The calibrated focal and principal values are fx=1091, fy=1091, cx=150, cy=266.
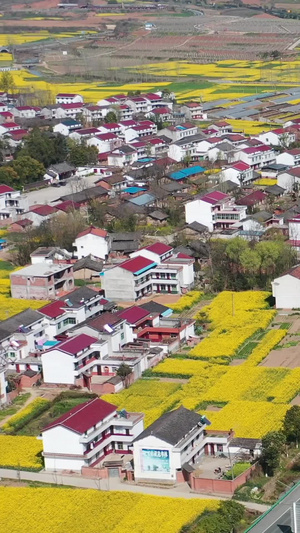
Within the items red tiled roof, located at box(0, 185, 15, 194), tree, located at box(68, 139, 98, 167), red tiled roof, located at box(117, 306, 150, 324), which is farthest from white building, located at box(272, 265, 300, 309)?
tree, located at box(68, 139, 98, 167)

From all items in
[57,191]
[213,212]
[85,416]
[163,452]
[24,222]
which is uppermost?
[85,416]

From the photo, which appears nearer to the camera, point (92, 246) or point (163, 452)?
point (163, 452)

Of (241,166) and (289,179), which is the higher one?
(241,166)

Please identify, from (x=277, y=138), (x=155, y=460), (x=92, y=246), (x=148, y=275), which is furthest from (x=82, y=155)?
(x=155, y=460)

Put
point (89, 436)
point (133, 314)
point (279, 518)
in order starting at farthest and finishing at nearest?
point (133, 314) → point (89, 436) → point (279, 518)

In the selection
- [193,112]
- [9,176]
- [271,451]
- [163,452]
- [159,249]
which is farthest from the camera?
[193,112]

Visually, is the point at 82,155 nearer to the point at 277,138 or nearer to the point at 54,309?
the point at 277,138

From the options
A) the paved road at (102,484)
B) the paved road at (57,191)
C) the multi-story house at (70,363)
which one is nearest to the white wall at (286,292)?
the multi-story house at (70,363)
